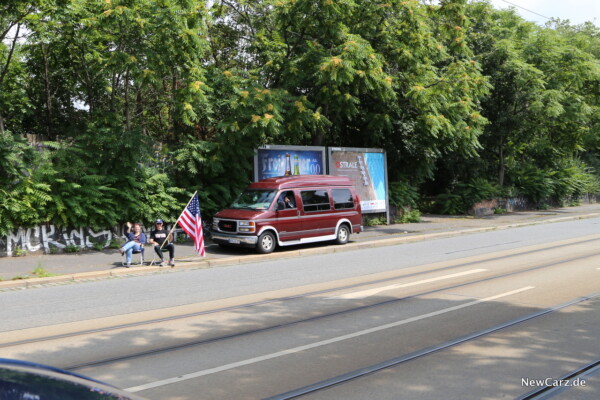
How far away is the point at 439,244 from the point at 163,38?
1079 centimetres

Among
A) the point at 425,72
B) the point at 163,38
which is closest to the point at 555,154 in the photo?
the point at 425,72

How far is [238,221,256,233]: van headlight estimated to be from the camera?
51.4 feet

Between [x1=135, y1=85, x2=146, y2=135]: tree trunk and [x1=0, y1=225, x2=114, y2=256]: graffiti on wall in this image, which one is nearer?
[x1=0, y1=225, x2=114, y2=256]: graffiti on wall

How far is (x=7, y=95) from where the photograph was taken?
16.9 meters

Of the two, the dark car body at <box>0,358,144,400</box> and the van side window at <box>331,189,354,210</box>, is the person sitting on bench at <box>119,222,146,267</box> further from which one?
the dark car body at <box>0,358,144,400</box>

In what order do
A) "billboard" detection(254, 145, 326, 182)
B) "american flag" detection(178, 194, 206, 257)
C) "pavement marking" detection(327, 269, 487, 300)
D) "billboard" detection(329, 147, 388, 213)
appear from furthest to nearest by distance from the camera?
1. "billboard" detection(329, 147, 388, 213)
2. "billboard" detection(254, 145, 326, 182)
3. "american flag" detection(178, 194, 206, 257)
4. "pavement marking" detection(327, 269, 487, 300)

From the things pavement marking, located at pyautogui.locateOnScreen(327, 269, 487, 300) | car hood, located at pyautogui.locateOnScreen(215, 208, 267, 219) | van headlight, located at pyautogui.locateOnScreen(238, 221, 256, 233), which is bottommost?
pavement marking, located at pyautogui.locateOnScreen(327, 269, 487, 300)

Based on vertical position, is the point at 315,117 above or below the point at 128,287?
above

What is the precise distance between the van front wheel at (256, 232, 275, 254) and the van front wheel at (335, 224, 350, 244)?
2732 millimetres

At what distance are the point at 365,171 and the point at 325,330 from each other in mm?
16958

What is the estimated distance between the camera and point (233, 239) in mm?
15914

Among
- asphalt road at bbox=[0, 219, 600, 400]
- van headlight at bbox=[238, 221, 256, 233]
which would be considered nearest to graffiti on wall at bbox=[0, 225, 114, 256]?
van headlight at bbox=[238, 221, 256, 233]

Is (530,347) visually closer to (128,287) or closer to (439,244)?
(128,287)

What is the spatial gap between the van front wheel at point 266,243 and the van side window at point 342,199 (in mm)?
2863
